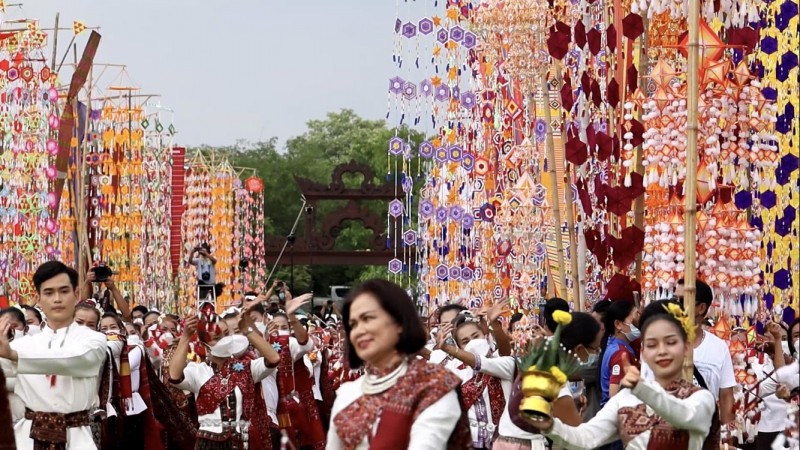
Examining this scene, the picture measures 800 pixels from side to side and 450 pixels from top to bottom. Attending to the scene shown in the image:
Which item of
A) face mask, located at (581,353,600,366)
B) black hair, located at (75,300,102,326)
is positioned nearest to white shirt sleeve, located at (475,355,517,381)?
face mask, located at (581,353,600,366)

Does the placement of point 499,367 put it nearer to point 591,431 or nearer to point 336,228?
point 591,431

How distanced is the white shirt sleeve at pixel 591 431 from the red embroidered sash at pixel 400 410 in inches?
34.8

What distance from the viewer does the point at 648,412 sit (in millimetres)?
6863

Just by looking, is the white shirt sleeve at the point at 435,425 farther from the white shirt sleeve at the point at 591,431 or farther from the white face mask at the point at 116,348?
the white face mask at the point at 116,348

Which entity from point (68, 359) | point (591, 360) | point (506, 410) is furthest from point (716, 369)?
point (68, 359)

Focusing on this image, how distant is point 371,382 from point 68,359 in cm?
348

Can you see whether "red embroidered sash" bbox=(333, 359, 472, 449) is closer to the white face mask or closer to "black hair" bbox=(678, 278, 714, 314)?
"black hair" bbox=(678, 278, 714, 314)

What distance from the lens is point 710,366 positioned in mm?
8555

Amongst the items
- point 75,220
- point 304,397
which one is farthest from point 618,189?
point 75,220

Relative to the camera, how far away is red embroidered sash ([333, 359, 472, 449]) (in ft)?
18.0

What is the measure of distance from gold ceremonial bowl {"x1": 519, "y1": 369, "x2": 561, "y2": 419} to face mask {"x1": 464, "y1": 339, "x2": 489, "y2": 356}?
5043 millimetres

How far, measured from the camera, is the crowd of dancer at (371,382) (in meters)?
5.58

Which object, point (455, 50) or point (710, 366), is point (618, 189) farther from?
point (455, 50)

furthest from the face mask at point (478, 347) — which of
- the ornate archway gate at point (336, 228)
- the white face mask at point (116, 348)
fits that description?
the ornate archway gate at point (336, 228)
